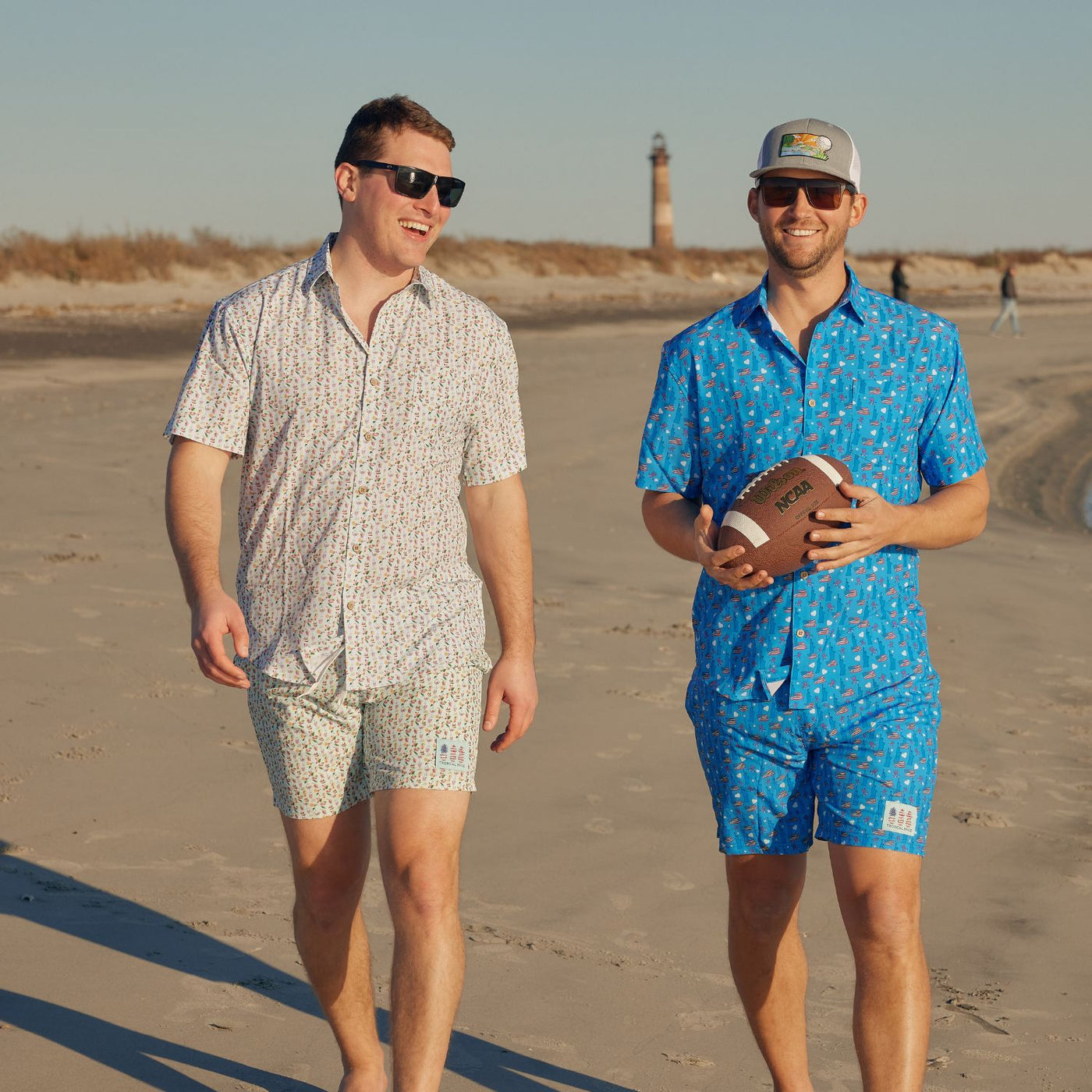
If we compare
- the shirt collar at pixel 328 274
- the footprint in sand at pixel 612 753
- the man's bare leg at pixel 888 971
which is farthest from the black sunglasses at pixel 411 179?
the footprint in sand at pixel 612 753

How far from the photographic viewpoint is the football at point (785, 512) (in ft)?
11.9

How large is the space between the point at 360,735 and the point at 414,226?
1.30 metres

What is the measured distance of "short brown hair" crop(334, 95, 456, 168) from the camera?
407 cm

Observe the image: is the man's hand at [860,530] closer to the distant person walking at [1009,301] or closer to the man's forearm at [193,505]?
the man's forearm at [193,505]

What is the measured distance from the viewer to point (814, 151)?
393cm

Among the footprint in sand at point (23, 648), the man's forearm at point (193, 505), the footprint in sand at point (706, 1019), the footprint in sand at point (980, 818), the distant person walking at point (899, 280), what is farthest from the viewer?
the distant person walking at point (899, 280)

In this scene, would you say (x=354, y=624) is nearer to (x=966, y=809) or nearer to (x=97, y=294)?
(x=966, y=809)

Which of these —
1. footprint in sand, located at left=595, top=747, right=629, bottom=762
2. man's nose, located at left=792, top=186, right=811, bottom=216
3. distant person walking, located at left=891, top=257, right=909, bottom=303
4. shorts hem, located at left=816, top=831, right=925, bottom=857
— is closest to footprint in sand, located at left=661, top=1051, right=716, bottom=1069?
shorts hem, located at left=816, top=831, right=925, bottom=857

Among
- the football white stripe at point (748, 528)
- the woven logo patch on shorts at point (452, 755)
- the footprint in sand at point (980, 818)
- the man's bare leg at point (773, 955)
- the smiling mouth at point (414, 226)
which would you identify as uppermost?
the smiling mouth at point (414, 226)

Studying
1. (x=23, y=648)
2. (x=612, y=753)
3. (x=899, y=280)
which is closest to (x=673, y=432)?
(x=612, y=753)

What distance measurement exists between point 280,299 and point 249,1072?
6.78 feet

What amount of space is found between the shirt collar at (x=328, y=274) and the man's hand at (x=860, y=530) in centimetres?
119

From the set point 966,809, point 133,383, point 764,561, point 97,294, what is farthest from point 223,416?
A: point 97,294

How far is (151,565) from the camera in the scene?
35.1ft
